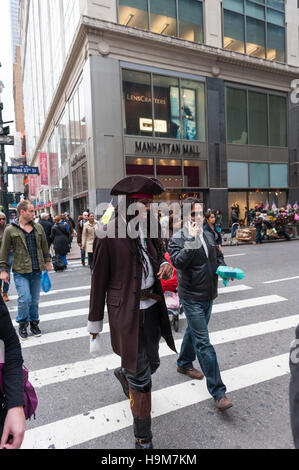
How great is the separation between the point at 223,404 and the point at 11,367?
2.13 meters

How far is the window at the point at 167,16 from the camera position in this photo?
56.9ft

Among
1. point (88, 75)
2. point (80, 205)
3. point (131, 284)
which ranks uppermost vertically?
point (88, 75)

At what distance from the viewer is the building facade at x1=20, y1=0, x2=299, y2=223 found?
17125 mm

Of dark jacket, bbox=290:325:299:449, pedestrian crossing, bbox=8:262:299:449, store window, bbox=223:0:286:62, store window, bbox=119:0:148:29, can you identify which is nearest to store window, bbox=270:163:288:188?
store window, bbox=223:0:286:62

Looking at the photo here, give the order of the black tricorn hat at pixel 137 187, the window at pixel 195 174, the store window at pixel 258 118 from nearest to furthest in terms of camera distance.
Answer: the black tricorn hat at pixel 137 187, the window at pixel 195 174, the store window at pixel 258 118

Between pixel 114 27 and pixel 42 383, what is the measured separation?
61.1 ft

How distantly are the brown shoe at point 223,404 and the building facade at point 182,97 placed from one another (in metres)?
15.0

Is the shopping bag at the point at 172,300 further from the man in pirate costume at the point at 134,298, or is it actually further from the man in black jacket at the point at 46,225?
the man in black jacket at the point at 46,225

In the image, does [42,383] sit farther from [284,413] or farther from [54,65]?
[54,65]

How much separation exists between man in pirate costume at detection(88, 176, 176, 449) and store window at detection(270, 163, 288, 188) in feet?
75.8

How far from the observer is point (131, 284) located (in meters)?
2.39

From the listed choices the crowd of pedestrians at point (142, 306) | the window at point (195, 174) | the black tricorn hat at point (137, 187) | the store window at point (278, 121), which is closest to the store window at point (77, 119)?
the window at point (195, 174)

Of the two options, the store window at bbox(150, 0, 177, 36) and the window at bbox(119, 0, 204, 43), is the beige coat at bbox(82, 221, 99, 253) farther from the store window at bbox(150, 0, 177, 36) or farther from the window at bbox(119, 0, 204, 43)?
the store window at bbox(150, 0, 177, 36)

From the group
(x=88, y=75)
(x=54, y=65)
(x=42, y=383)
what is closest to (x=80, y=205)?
(x=88, y=75)
